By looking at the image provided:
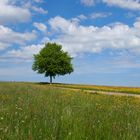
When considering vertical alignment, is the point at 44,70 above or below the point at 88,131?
above

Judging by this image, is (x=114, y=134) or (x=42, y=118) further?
(x=42, y=118)

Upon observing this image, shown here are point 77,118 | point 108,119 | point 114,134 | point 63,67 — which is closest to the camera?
point 114,134

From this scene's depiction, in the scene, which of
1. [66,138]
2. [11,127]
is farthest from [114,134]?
[11,127]

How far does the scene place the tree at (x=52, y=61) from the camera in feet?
355

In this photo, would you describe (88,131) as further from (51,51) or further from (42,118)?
(51,51)

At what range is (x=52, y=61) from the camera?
4279 inches

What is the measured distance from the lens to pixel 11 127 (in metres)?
8.58

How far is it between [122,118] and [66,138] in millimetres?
3385

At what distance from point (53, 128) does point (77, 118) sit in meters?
1.38

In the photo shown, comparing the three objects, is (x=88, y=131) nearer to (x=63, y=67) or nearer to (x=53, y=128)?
(x=53, y=128)

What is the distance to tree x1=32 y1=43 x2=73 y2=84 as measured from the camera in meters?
108

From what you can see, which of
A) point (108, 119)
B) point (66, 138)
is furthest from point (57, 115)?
point (66, 138)

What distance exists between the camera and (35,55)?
11488cm

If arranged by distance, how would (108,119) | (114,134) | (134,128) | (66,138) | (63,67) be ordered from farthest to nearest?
1. (63,67)
2. (108,119)
3. (134,128)
4. (114,134)
5. (66,138)
